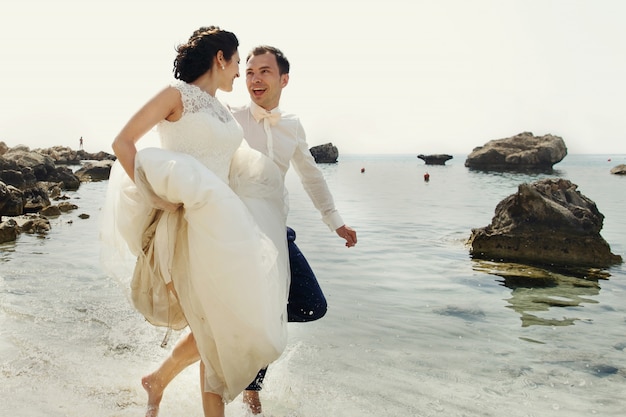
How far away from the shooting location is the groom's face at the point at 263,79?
3.76 meters

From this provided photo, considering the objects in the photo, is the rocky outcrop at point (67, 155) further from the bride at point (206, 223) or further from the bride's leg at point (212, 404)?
the bride's leg at point (212, 404)

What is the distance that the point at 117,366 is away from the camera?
471 centimetres

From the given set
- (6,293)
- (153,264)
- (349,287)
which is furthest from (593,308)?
(6,293)

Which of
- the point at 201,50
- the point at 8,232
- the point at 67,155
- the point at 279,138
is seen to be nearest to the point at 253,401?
the point at 279,138

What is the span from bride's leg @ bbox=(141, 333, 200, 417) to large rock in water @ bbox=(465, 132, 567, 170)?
67265 millimetres

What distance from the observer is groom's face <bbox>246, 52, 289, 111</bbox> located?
376cm

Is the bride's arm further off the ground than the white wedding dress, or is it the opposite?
the bride's arm

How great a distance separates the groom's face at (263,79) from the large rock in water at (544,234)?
760cm

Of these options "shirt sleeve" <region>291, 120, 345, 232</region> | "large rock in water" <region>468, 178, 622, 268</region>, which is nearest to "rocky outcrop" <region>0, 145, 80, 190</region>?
"large rock in water" <region>468, 178, 622, 268</region>

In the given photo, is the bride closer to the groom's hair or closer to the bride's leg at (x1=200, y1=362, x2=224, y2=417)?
the bride's leg at (x1=200, y1=362, x2=224, y2=417)

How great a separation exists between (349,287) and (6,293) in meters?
4.37

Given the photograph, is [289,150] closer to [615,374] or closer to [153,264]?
[153,264]

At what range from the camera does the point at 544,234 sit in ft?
34.0

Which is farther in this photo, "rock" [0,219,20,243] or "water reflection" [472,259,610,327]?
"rock" [0,219,20,243]
